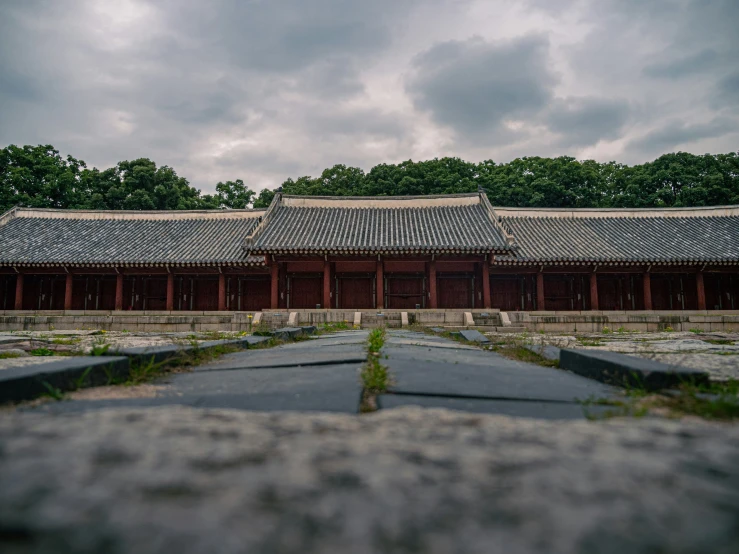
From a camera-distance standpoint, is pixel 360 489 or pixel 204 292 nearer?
pixel 360 489

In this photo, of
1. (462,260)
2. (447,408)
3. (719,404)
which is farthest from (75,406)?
(462,260)

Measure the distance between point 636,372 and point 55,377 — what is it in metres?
2.46

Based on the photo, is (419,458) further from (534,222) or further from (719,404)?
(534,222)

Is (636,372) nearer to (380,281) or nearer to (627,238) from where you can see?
(380,281)

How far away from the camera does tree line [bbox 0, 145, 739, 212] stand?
36.5 metres

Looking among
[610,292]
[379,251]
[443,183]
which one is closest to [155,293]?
[379,251]

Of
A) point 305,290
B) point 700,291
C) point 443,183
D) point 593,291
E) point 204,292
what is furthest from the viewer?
point 443,183

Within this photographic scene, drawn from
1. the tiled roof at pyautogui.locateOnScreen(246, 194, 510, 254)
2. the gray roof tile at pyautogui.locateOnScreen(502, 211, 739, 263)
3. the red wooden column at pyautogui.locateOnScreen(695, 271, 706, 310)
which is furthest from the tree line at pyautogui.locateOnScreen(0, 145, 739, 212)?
the red wooden column at pyautogui.locateOnScreen(695, 271, 706, 310)

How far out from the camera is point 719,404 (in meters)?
1.37

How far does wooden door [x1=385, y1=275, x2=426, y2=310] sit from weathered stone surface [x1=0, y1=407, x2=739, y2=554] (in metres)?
19.3

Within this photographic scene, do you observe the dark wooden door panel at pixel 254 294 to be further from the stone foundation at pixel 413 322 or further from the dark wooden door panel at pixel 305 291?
the stone foundation at pixel 413 322

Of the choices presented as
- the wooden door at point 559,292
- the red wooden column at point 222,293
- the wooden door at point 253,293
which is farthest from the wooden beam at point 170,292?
the wooden door at point 559,292

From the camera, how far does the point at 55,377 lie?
181 cm

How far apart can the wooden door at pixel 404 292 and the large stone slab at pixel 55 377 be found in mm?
18260
